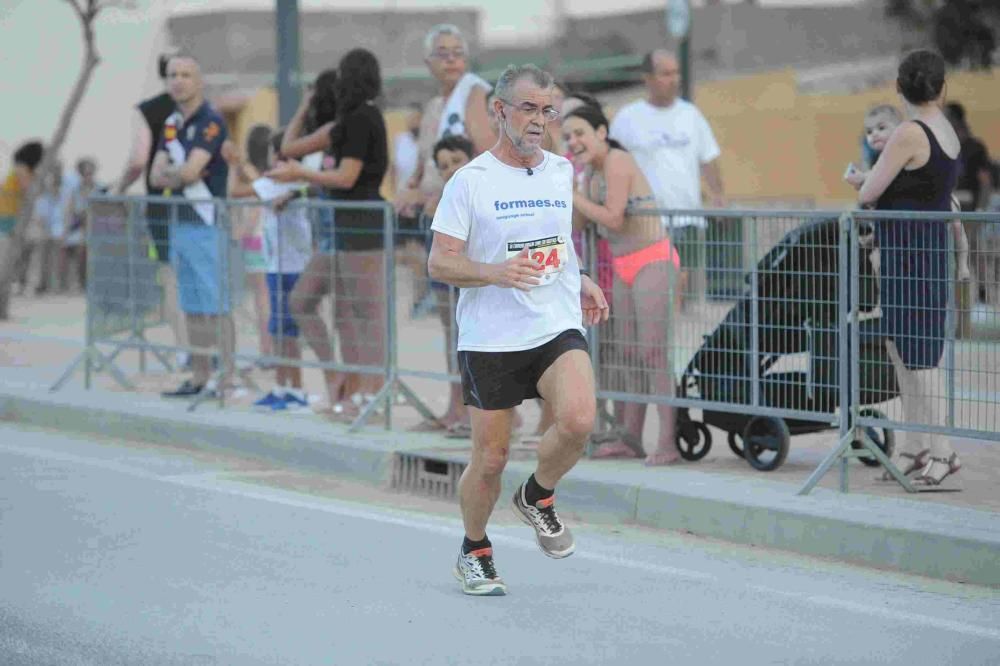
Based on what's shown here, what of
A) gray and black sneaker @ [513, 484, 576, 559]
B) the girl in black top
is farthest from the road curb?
gray and black sneaker @ [513, 484, 576, 559]

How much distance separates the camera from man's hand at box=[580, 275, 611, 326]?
734 cm

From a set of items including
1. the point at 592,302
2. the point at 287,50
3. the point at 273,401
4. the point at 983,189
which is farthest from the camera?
the point at 983,189

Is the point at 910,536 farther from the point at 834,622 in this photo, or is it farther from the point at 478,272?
the point at 478,272

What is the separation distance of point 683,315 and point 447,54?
2.35 meters

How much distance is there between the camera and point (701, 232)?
9578 millimetres

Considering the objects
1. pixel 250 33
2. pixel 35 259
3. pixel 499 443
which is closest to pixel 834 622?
pixel 499 443

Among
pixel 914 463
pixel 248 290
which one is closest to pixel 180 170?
pixel 248 290

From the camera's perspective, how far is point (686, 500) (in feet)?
28.5

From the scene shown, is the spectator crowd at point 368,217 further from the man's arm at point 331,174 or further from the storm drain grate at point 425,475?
the storm drain grate at point 425,475

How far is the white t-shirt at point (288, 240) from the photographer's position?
1144 cm

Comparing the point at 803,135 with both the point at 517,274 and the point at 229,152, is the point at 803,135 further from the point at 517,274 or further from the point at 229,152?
the point at 517,274

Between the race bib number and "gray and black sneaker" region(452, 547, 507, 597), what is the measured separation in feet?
3.66

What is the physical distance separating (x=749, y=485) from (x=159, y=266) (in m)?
5.29

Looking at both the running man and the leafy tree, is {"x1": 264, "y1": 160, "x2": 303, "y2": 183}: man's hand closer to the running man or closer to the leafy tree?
the running man
